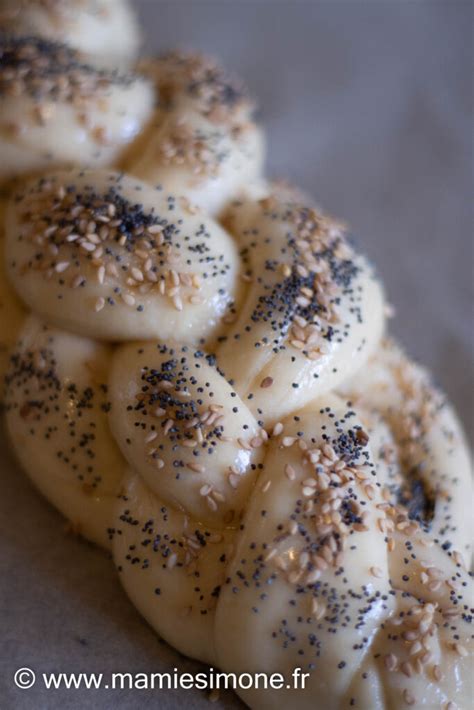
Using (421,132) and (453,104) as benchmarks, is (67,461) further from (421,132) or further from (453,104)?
(453,104)

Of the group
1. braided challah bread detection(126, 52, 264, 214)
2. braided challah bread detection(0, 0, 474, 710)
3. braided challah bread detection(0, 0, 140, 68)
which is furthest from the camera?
braided challah bread detection(0, 0, 140, 68)

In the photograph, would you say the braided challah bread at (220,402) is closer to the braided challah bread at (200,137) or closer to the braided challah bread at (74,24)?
the braided challah bread at (200,137)

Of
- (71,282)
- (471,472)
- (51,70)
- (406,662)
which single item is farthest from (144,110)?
(406,662)

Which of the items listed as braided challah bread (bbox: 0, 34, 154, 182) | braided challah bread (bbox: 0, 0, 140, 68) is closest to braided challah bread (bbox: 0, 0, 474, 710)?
braided challah bread (bbox: 0, 34, 154, 182)

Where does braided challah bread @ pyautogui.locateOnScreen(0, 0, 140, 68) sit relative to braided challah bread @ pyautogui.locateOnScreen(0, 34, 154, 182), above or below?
above

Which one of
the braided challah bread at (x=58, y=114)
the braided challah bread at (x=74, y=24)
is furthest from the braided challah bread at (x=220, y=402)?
the braided challah bread at (x=74, y=24)

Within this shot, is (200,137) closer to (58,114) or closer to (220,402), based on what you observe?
(58,114)

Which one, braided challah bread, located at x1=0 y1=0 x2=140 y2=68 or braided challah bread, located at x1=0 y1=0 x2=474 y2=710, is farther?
braided challah bread, located at x1=0 y1=0 x2=140 y2=68

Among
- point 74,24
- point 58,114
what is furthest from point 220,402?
point 74,24

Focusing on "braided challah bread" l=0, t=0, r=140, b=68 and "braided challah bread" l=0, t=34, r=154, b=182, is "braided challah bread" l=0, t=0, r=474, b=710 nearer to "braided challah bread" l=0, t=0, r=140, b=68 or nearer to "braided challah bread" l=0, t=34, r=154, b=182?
"braided challah bread" l=0, t=34, r=154, b=182
